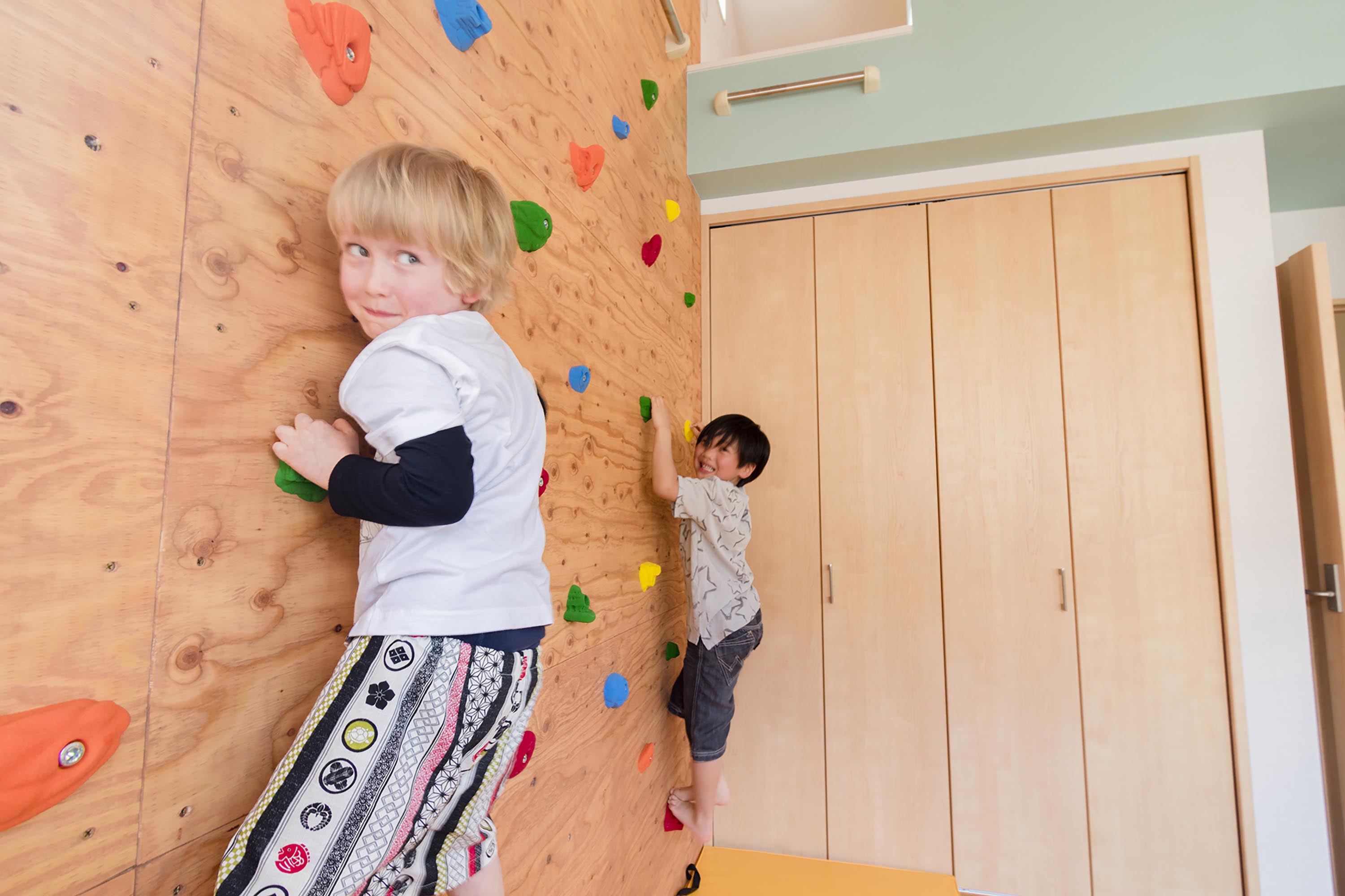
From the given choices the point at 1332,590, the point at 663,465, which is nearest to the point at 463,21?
the point at 663,465

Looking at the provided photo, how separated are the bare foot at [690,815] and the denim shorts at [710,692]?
6.6 inches

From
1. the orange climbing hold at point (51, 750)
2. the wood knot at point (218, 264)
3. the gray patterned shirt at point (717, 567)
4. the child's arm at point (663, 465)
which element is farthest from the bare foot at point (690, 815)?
the wood knot at point (218, 264)

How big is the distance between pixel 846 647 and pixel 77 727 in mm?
2166

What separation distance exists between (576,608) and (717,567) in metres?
0.76

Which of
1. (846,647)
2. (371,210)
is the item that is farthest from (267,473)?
(846,647)

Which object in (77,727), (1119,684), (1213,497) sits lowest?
(1119,684)

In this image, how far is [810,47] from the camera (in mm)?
2264

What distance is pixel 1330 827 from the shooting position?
219 centimetres

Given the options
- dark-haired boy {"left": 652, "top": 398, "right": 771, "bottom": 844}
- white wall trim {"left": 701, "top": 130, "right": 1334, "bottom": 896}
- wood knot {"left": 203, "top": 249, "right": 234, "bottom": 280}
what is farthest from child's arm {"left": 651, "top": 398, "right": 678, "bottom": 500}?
white wall trim {"left": 701, "top": 130, "right": 1334, "bottom": 896}

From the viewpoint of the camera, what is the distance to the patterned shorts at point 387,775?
21.5 inches

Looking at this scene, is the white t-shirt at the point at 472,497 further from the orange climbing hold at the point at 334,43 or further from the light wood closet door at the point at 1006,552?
the light wood closet door at the point at 1006,552

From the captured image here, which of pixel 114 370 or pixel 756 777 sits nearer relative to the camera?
pixel 114 370

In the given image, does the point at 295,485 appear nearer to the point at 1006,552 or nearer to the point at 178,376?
the point at 178,376

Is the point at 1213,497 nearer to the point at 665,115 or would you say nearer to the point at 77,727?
the point at 665,115
